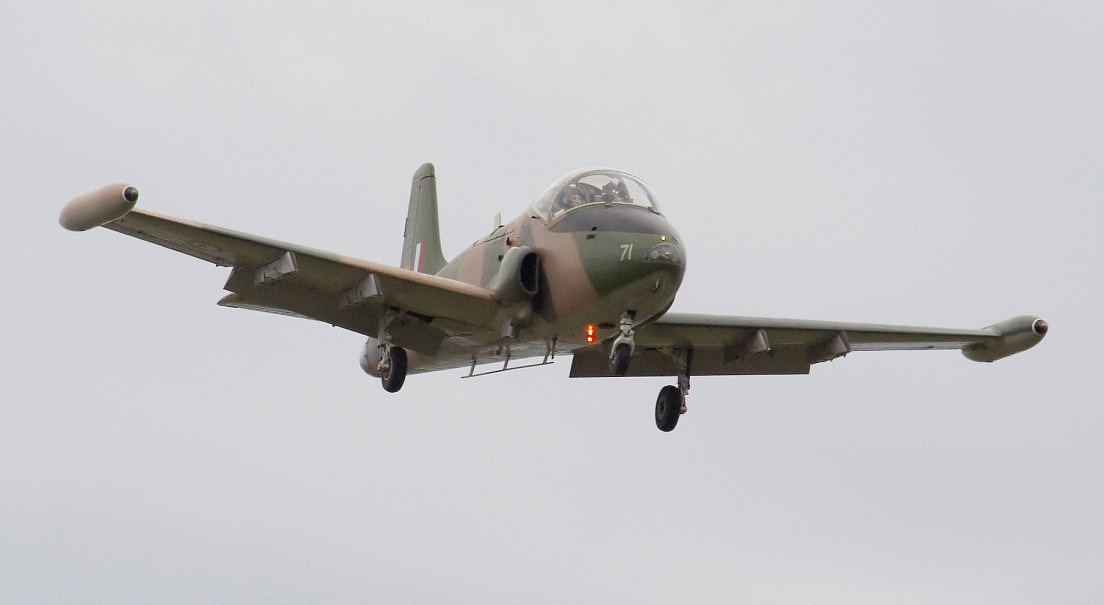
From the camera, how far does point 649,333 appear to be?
32.8 meters

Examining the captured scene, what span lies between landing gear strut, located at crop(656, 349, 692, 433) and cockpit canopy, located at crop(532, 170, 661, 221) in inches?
201

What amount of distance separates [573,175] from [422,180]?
1017 centimetres

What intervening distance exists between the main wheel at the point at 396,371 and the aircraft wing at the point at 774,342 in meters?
3.98

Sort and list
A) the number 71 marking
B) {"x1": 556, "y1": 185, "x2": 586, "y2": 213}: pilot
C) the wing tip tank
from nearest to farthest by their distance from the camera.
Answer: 1. the number 71 marking
2. {"x1": 556, "y1": 185, "x2": 586, "y2": 213}: pilot
3. the wing tip tank

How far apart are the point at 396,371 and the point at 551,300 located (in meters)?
3.73

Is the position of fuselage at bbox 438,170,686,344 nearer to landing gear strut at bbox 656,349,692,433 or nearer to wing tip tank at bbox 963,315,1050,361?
landing gear strut at bbox 656,349,692,433

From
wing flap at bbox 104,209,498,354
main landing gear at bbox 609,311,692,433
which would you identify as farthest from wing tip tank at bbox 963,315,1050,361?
wing flap at bbox 104,209,498,354

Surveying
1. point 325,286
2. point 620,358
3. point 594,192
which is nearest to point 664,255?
point 620,358

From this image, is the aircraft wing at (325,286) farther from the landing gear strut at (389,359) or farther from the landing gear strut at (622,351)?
the landing gear strut at (622,351)

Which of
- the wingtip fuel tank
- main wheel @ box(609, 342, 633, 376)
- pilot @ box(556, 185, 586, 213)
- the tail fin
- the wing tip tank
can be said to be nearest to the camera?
the wingtip fuel tank

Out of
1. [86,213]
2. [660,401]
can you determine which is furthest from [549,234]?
[86,213]

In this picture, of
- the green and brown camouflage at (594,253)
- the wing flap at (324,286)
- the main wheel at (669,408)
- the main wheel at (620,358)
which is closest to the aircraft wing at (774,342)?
the main wheel at (669,408)

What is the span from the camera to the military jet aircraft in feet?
93.3

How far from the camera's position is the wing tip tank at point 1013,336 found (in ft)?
114
